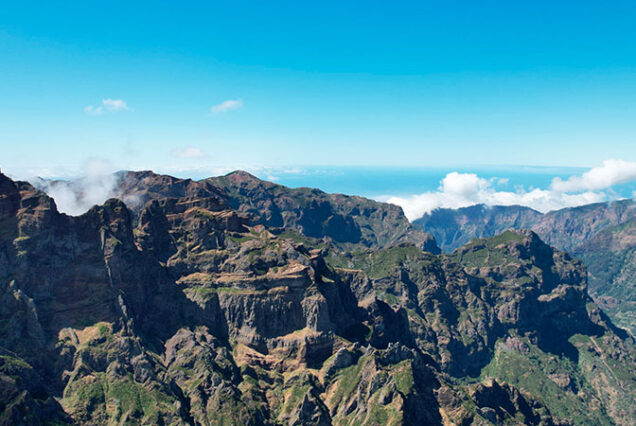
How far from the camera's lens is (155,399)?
598ft

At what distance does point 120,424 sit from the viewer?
172250mm

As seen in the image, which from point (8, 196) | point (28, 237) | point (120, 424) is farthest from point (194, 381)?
point (8, 196)

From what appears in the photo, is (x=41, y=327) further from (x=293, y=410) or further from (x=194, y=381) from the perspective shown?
(x=293, y=410)

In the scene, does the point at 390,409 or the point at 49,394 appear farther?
the point at 390,409

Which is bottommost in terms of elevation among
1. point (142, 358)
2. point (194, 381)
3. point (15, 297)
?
point (194, 381)

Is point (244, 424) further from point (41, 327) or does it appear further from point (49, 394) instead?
point (41, 327)

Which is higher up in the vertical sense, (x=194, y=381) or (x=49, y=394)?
(x=49, y=394)

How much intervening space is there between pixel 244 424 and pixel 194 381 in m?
31.2

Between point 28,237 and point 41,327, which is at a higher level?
point 28,237

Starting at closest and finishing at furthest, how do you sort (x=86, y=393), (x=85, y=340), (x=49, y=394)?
(x=49, y=394)
(x=86, y=393)
(x=85, y=340)

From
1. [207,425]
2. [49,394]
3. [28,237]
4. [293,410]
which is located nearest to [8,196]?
[28,237]

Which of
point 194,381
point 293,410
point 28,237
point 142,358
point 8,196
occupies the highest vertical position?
point 8,196

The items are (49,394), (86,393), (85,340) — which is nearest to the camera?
(49,394)

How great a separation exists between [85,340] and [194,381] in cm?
4914
